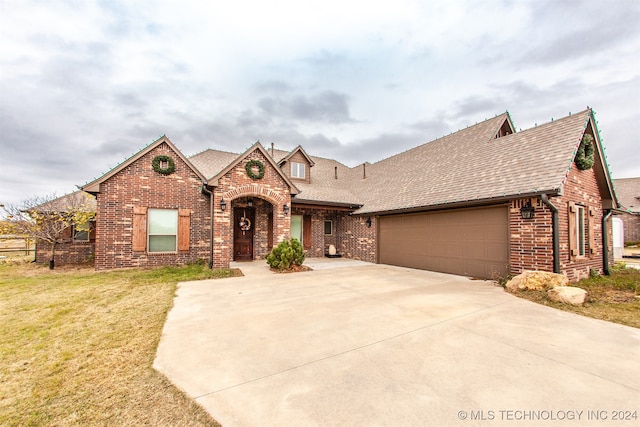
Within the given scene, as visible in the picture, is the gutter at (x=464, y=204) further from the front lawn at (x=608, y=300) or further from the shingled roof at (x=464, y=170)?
the front lawn at (x=608, y=300)

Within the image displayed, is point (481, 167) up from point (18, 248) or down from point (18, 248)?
up

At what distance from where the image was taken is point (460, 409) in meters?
2.20

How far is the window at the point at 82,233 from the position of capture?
1155 centimetres

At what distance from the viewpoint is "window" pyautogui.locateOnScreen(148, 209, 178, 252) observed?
10586 mm

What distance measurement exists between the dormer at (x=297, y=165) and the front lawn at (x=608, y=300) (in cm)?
1159

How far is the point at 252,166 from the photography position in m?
10.7

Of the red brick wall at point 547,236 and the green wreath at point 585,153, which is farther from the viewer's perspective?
the green wreath at point 585,153

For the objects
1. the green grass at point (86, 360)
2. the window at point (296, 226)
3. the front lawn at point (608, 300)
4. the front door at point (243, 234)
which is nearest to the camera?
the green grass at point (86, 360)

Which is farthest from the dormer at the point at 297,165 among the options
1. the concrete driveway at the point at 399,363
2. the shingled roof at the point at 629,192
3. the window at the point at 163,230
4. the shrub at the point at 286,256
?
the shingled roof at the point at 629,192

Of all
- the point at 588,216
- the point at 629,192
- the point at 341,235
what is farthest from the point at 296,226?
the point at 629,192

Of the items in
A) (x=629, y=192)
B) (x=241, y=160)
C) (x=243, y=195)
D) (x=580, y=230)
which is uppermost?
(x=629, y=192)

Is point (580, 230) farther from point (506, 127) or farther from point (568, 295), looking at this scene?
point (506, 127)

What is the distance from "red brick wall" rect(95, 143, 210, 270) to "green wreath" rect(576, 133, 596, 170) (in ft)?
45.4

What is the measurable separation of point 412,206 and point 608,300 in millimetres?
5809
